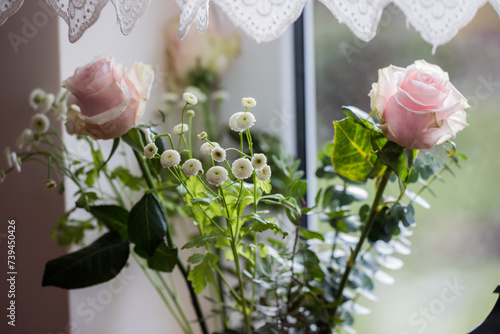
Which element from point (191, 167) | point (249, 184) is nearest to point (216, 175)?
point (191, 167)

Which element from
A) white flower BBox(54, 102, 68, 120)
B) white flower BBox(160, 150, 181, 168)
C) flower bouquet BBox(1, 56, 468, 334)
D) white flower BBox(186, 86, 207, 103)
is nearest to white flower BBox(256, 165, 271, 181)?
flower bouquet BBox(1, 56, 468, 334)

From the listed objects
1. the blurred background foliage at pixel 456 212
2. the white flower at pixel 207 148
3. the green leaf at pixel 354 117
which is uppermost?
the white flower at pixel 207 148

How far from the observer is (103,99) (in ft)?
2.28

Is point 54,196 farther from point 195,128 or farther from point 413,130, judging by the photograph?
point 413,130

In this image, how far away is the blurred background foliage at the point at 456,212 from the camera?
3.24ft

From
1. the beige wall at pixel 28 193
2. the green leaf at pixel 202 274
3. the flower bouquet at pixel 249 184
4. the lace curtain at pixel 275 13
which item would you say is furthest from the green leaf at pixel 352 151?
the beige wall at pixel 28 193

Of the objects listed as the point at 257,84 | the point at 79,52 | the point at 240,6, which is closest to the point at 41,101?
the point at 79,52

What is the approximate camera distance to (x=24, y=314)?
0.98 meters

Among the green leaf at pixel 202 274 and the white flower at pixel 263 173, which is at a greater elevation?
the white flower at pixel 263 173

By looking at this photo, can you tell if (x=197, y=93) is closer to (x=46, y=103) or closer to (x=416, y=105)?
(x=46, y=103)

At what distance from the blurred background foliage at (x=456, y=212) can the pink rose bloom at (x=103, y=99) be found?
65 cm

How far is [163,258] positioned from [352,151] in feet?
1.14

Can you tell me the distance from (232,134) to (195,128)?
115 millimetres

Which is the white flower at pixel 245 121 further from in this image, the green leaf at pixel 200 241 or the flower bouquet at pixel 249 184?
the green leaf at pixel 200 241
